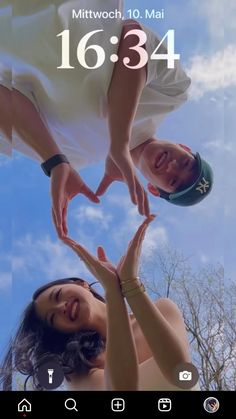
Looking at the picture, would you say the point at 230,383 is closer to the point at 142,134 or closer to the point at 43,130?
the point at 142,134

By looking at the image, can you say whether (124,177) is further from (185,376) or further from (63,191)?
(185,376)

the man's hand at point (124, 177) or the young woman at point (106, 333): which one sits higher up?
the man's hand at point (124, 177)

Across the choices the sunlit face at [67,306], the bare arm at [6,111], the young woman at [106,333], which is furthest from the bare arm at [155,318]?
the bare arm at [6,111]

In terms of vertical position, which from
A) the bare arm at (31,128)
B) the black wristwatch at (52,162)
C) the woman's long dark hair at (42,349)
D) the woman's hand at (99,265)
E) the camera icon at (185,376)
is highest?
the bare arm at (31,128)

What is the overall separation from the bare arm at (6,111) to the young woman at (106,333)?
39 centimetres

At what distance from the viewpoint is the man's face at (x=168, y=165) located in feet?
6.18
